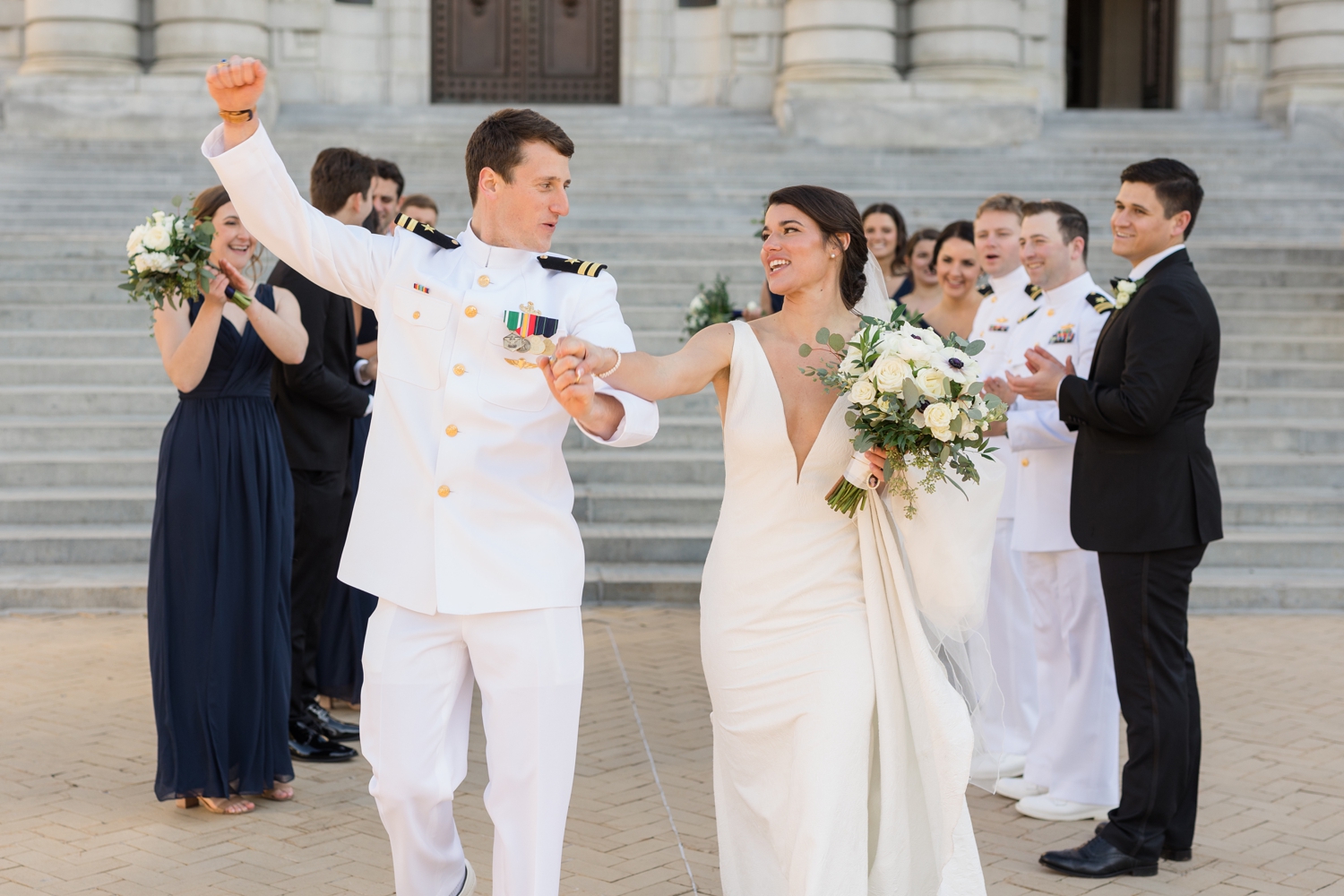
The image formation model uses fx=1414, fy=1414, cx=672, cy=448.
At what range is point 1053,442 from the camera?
5730 mm

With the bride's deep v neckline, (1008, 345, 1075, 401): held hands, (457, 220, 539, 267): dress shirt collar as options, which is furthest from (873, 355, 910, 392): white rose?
(1008, 345, 1075, 401): held hands

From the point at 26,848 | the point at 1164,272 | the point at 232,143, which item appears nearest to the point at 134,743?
the point at 26,848

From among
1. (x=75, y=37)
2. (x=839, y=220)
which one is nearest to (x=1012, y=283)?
(x=839, y=220)

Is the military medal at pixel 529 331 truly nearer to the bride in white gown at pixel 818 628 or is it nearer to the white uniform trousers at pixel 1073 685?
Result: the bride in white gown at pixel 818 628

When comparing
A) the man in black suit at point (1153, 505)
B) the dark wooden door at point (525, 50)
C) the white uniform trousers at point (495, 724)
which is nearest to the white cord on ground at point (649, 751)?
the white uniform trousers at point (495, 724)

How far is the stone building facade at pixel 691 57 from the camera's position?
1598 centimetres

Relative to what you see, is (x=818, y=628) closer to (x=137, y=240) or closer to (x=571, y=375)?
(x=571, y=375)

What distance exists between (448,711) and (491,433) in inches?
29.3

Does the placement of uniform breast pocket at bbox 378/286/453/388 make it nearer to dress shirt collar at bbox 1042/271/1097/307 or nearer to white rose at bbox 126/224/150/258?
white rose at bbox 126/224/150/258

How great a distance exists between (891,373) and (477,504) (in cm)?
114

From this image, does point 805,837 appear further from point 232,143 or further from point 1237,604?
point 1237,604

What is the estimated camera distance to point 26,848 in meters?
4.93

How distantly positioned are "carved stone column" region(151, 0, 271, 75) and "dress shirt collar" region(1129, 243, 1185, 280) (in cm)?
1336

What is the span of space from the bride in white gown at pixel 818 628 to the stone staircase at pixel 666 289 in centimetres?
22
